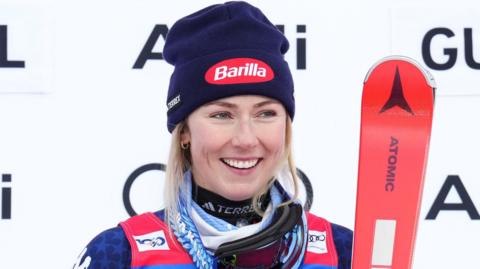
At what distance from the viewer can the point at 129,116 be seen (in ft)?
9.75

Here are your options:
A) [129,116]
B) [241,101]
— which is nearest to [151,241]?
[241,101]

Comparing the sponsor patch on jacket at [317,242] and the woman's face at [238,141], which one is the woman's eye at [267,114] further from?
the sponsor patch on jacket at [317,242]

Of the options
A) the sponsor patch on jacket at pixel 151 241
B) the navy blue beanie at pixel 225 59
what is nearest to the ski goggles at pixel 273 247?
the sponsor patch on jacket at pixel 151 241

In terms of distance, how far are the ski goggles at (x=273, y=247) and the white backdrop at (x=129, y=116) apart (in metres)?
0.79

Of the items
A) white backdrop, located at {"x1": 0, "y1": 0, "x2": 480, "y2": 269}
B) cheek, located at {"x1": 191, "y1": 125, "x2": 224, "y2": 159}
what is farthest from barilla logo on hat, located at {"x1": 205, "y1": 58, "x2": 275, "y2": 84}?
white backdrop, located at {"x1": 0, "y1": 0, "x2": 480, "y2": 269}

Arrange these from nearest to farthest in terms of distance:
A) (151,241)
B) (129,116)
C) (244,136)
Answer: (244,136) < (151,241) < (129,116)

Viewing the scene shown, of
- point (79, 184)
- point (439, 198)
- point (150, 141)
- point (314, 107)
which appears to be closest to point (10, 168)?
point (79, 184)

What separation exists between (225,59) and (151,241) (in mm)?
452

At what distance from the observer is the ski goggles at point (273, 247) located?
6.94 ft

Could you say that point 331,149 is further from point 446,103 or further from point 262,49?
point 262,49

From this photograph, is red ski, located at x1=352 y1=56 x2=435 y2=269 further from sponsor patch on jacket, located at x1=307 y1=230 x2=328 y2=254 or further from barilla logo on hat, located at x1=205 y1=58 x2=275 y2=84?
barilla logo on hat, located at x1=205 y1=58 x2=275 y2=84

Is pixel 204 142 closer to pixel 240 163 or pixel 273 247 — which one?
pixel 240 163

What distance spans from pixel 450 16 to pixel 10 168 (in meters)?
1.47

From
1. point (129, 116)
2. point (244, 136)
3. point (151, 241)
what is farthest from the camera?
point (129, 116)
